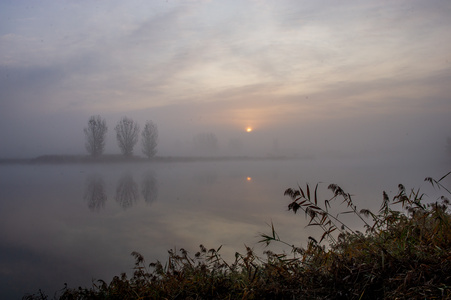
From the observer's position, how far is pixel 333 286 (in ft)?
8.64

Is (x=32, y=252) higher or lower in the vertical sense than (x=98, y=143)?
lower

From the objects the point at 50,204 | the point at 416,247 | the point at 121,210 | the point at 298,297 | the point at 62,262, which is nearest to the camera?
the point at 298,297

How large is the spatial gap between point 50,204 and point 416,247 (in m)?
12.3

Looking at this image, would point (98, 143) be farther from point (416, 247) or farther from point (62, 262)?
point (416, 247)

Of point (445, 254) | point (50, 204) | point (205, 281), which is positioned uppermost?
point (445, 254)

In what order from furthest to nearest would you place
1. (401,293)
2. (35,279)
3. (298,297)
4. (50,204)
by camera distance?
(50,204) < (35,279) < (298,297) < (401,293)

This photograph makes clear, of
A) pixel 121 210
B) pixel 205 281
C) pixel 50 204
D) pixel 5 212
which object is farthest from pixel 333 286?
pixel 50 204

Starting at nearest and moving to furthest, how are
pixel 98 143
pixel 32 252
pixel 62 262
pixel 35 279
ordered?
pixel 35 279 → pixel 62 262 → pixel 32 252 → pixel 98 143

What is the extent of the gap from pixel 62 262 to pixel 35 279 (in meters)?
0.81

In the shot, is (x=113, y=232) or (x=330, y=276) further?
(x=113, y=232)

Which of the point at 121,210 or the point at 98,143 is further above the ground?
the point at 98,143

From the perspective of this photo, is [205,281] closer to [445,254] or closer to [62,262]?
[445,254]

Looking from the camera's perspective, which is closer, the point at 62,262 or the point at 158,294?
the point at 158,294

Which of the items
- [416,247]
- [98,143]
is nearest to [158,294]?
[416,247]
